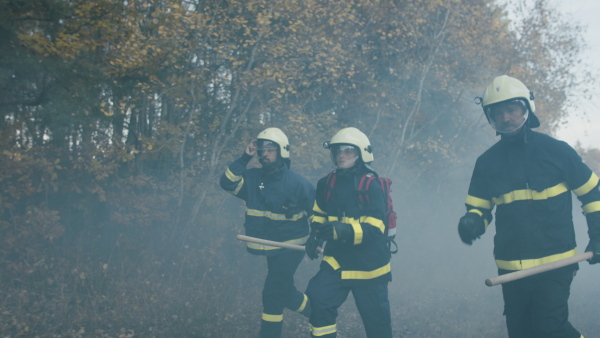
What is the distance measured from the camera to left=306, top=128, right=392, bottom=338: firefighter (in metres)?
4.29

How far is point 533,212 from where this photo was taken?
3.72 metres

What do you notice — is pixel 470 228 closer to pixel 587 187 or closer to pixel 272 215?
pixel 587 187

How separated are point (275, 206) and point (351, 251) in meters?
1.22

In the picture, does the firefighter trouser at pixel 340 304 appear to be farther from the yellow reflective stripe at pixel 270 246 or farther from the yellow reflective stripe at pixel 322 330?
the yellow reflective stripe at pixel 270 246

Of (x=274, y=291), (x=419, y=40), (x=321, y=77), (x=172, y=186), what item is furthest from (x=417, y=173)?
(x=274, y=291)

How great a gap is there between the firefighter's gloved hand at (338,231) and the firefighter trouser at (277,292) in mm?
1214

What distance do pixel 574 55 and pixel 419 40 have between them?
616cm

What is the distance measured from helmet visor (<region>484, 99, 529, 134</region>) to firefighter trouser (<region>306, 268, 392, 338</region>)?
173cm

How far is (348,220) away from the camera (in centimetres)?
447

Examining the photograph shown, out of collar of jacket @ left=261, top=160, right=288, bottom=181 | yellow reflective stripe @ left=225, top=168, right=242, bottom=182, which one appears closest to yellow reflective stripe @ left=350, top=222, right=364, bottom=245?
collar of jacket @ left=261, top=160, right=288, bottom=181

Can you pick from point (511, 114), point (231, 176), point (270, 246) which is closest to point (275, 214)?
point (270, 246)

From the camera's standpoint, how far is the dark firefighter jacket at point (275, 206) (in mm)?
5359

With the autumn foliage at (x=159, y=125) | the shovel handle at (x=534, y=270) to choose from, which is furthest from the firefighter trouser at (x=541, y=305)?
the autumn foliage at (x=159, y=125)

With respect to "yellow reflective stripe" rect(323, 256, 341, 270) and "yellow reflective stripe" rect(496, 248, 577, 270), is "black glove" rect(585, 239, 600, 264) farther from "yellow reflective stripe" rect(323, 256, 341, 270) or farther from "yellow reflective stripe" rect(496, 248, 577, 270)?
"yellow reflective stripe" rect(323, 256, 341, 270)
